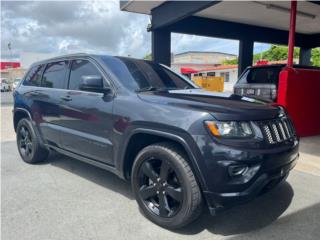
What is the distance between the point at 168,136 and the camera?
2.91 meters

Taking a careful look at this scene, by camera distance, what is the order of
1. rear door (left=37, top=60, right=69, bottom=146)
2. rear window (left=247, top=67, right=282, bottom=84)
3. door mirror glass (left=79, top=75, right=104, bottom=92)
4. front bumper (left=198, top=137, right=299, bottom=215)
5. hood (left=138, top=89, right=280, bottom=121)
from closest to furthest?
front bumper (left=198, top=137, right=299, bottom=215)
hood (left=138, top=89, right=280, bottom=121)
door mirror glass (left=79, top=75, right=104, bottom=92)
rear door (left=37, top=60, right=69, bottom=146)
rear window (left=247, top=67, right=282, bottom=84)

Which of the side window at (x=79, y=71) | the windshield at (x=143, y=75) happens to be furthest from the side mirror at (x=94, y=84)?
the side window at (x=79, y=71)

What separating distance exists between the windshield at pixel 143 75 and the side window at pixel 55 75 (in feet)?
3.06

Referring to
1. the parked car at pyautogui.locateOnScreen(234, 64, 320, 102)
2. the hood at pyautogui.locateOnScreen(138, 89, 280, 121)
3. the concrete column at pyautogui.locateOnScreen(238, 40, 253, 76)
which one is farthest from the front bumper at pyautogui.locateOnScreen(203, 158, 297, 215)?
the concrete column at pyautogui.locateOnScreen(238, 40, 253, 76)

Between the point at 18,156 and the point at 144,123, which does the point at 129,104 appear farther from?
the point at 18,156

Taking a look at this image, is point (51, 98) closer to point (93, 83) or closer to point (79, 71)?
point (79, 71)

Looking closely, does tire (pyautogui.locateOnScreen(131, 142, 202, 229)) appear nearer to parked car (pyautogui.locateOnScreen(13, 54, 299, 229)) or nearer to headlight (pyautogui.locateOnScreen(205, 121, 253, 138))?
parked car (pyautogui.locateOnScreen(13, 54, 299, 229))

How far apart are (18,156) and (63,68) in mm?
2356

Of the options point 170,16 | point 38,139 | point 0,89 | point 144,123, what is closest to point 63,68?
point 38,139

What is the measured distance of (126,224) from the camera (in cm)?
314

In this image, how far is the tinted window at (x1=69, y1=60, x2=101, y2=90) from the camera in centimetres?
400

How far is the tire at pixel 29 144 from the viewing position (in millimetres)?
5020

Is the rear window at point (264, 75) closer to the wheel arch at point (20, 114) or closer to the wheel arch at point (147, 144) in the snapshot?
the wheel arch at point (147, 144)

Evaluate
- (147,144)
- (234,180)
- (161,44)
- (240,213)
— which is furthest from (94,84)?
(161,44)
